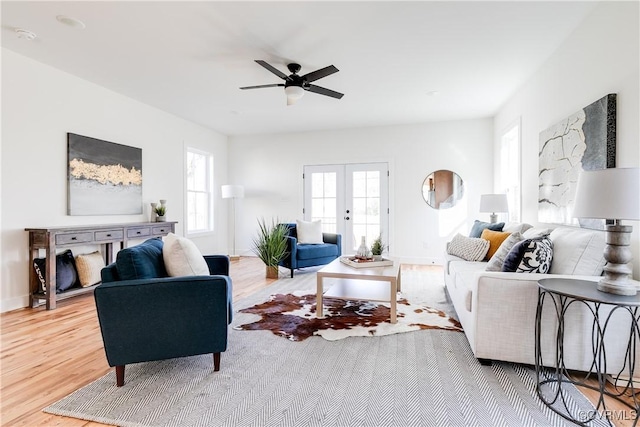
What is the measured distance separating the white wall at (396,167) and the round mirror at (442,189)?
10cm

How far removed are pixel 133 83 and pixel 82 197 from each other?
156 cm

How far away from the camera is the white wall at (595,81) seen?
2.13 meters

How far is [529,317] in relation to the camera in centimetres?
200

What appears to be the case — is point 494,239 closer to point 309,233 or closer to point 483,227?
point 483,227

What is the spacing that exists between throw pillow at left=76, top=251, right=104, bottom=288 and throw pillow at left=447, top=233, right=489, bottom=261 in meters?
4.29

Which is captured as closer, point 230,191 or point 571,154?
point 571,154

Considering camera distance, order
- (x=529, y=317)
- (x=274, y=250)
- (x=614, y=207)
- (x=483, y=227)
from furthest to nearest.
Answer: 1. (x=274, y=250)
2. (x=483, y=227)
3. (x=529, y=317)
4. (x=614, y=207)

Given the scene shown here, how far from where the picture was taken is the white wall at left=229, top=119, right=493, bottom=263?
5809 mm

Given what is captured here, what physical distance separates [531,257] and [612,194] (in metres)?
0.71

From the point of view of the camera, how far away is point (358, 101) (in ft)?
15.8

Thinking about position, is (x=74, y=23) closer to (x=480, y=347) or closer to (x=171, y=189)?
(x=171, y=189)

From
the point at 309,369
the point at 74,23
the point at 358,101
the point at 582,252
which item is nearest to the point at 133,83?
the point at 74,23

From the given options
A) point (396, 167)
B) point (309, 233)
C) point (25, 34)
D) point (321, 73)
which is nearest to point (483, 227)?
point (396, 167)

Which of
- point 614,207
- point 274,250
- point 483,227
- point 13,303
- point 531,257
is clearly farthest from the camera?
point 274,250
